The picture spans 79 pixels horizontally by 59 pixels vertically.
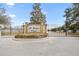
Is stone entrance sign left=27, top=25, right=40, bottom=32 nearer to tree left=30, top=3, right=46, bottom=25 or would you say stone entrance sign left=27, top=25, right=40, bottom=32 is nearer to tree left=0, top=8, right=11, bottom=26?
tree left=30, top=3, right=46, bottom=25

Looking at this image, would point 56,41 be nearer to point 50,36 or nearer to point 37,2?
point 50,36

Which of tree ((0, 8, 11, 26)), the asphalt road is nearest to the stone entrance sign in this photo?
the asphalt road

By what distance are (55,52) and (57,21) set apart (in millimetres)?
489

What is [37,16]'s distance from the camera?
3287 millimetres

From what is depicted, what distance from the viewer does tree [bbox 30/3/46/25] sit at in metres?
3.22

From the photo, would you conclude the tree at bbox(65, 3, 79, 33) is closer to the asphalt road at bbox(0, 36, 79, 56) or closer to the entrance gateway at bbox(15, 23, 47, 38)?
the asphalt road at bbox(0, 36, 79, 56)

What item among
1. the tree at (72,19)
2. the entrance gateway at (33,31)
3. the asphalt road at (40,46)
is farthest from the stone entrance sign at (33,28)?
the tree at (72,19)

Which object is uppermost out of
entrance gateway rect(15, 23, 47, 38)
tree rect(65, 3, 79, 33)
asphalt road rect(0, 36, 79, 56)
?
tree rect(65, 3, 79, 33)

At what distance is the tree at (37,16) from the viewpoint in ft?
10.6

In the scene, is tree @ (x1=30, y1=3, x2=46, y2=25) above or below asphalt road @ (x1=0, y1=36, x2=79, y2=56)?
above

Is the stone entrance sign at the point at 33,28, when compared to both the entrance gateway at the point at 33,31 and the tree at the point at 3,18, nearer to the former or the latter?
the entrance gateway at the point at 33,31

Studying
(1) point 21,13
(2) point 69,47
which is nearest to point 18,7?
(1) point 21,13

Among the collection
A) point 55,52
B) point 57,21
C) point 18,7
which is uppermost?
point 18,7

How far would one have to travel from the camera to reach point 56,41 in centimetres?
326
